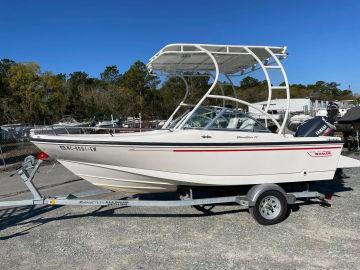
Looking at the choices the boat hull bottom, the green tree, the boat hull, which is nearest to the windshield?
the boat hull

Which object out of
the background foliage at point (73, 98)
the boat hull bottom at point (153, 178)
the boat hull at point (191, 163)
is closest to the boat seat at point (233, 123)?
the boat hull at point (191, 163)

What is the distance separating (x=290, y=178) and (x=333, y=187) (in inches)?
107

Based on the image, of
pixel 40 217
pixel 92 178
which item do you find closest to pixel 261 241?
pixel 92 178

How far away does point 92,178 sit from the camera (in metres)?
6.58

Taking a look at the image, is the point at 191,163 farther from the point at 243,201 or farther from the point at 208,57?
the point at 208,57

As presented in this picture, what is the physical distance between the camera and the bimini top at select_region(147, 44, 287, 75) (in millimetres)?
6797

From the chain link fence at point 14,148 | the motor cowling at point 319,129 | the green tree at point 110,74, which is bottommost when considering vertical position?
the chain link fence at point 14,148

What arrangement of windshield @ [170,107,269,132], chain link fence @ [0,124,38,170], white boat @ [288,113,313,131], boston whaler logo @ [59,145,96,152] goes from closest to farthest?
boston whaler logo @ [59,145,96,152] → windshield @ [170,107,269,132] → white boat @ [288,113,313,131] → chain link fence @ [0,124,38,170]

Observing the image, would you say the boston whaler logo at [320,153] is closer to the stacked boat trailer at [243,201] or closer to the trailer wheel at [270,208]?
the stacked boat trailer at [243,201]

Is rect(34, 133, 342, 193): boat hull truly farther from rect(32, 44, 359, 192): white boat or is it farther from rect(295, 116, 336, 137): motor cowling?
rect(295, 116, 336, 137): motor cowling

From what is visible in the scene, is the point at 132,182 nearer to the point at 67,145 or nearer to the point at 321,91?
the point at 67,145

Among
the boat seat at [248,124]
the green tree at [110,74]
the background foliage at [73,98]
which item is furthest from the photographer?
the green tree at [110,74]

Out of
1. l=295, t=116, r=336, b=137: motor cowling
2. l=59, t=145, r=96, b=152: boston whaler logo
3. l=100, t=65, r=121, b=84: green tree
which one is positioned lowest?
l=59, t=145, r=96, b=152: boston whaler logo

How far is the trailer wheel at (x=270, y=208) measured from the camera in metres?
6.25
